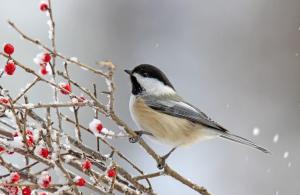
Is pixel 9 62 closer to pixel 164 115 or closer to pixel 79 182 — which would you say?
pixel 79 182

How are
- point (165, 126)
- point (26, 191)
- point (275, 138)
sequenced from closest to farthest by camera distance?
point (26, 191), point (165, 126), point (275, 138)

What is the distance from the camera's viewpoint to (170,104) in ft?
9.98

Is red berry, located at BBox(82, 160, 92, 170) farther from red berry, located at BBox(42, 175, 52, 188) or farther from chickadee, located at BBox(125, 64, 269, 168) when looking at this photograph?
chickadee, located at BBox(125, 64, 269, 168)

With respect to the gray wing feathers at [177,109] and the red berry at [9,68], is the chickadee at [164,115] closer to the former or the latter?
the gray wing feathers at [177,109]

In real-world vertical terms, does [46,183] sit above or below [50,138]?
below

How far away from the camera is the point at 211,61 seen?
921 cm

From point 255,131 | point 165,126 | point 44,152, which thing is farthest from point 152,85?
point 255,131

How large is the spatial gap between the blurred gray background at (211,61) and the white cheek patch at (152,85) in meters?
4.02

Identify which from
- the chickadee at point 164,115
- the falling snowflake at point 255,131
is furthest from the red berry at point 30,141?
the falling snowflake at point 255,131

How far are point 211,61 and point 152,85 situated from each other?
623cm

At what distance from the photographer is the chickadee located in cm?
286

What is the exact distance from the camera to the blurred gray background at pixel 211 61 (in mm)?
7637

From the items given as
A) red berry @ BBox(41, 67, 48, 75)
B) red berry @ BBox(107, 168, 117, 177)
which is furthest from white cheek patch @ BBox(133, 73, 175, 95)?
red berry @ BBox(107, 168, 117, 177)

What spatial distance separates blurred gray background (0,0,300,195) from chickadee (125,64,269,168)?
A: 404 centimetres
